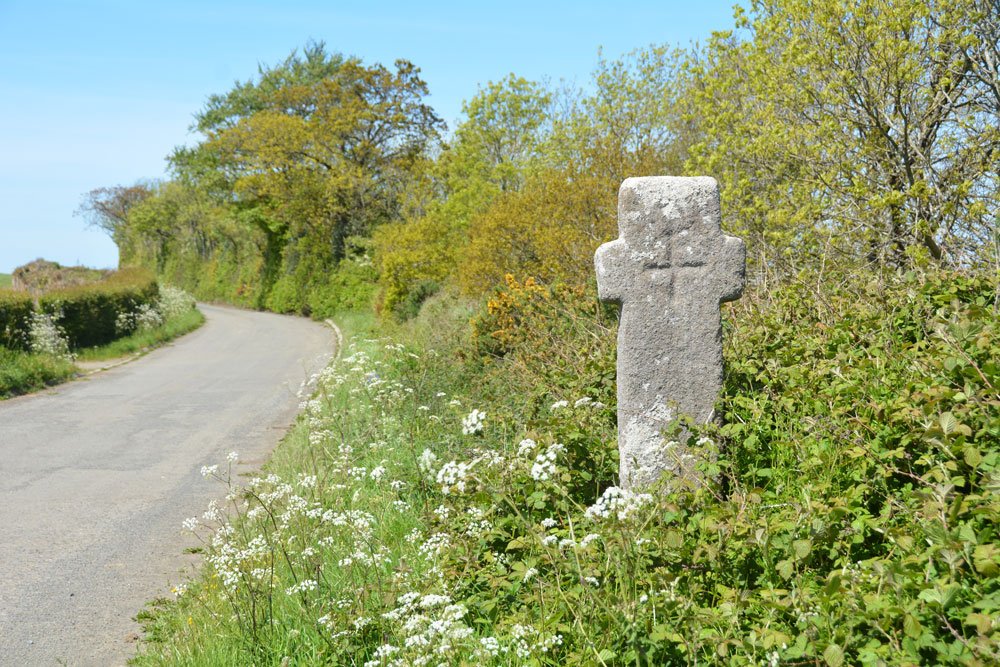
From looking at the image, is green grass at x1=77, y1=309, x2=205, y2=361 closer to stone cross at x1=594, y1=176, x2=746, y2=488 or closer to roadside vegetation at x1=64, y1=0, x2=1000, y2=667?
roadside vegetation at x1=64, y1=0, x2=1000, y2=667

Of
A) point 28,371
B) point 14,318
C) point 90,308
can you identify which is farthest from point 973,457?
point 90,308

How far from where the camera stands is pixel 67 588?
209 inches

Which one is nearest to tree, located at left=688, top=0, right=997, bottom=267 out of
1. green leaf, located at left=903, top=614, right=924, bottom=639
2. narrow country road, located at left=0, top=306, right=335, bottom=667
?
green leaf, located at left=903, top=614, right=924, bottom=639

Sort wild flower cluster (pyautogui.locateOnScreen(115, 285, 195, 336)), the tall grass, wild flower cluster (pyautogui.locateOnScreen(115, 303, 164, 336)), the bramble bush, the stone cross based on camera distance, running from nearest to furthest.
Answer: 1. the bramble bush
2. the stone cross
3. the tall grass
4. wild flower cluster (pyautogui.locateOnScreen(115, 303, 164, 336))
5. wild flower cluster (pyautogui.locateOnScreen(115, 285, 195, 336))

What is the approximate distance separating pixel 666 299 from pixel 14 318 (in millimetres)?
15710

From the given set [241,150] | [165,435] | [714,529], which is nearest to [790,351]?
[714,529]

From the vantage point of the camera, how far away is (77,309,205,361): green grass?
58.1ft

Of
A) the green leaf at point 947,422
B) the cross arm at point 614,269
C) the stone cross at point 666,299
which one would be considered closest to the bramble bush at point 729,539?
the green leaf at point 947,422

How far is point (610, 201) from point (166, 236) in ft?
166

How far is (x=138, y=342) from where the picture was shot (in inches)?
783

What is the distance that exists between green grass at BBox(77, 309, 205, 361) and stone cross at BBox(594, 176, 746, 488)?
1691 cm

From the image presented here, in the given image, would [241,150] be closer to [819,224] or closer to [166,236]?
[166,236]

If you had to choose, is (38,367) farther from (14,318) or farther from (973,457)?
(973,457)

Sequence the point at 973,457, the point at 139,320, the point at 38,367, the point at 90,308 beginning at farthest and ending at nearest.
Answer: the point at 139,320, the point at 90,308, the point at 38,367, the point at 973,457
